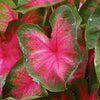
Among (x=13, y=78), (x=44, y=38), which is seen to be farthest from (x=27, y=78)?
(x=44, y=38)

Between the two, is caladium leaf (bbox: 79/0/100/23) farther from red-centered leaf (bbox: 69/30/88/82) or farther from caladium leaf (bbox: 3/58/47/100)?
caladium leaf (bbox: 3/58/47/100)

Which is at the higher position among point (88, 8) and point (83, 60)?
point (88, 8)

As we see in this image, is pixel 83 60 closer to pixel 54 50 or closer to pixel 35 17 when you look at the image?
pixel 54 50

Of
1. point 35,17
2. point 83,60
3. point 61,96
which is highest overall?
point 35,17

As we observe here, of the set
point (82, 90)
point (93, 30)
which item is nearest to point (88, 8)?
point (93, 30)

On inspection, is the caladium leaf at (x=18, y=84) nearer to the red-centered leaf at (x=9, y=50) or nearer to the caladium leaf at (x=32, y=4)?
the red-centered leaf at (x=9, y=50)

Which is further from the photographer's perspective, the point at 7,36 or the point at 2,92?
the point at 7,36

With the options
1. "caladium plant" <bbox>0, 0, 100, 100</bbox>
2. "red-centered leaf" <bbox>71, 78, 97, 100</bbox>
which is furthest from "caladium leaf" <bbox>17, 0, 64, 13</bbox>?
"red-centered leaf" <bbox>71, 78, 97, 100</bbox>

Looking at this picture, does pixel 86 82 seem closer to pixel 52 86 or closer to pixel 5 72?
pixel 52 86
